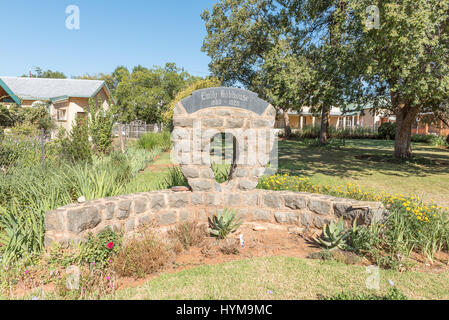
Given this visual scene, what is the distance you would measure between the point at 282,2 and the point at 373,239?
12236mm

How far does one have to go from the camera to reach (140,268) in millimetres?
3684

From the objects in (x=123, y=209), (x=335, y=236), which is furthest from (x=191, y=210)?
(x=335, y=236)

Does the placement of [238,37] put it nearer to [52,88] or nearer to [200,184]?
[52,88]

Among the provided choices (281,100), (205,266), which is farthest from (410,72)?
(205,266)

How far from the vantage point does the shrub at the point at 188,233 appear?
457 centimetres

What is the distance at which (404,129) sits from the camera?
13.8 metres

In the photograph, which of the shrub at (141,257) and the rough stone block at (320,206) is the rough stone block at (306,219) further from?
the shrub at (141,257)

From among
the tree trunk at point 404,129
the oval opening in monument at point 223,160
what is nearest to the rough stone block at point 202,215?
the oval opening in monument at point 223,160

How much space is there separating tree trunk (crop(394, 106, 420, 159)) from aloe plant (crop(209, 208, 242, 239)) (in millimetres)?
12502

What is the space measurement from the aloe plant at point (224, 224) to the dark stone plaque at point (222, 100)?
1.90 m

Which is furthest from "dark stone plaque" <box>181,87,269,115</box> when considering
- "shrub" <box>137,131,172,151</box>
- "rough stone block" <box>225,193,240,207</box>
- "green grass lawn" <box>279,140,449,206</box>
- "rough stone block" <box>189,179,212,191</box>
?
"shrub" <box>137,131,172,151</box>

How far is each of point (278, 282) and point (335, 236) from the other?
1417 mm
